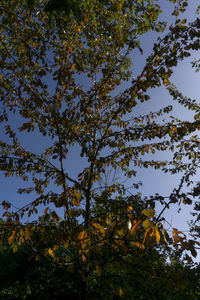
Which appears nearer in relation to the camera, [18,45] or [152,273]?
[152,273]

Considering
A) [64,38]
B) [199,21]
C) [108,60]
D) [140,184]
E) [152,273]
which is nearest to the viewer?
[152,273]

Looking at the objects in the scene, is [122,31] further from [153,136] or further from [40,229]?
[40,229]

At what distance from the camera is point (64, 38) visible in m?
2.96

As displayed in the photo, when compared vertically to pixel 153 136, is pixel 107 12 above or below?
above

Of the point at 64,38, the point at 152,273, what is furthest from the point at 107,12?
the point at 152,273

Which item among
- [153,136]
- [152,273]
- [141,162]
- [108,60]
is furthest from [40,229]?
[108,60]

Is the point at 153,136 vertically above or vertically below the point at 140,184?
above

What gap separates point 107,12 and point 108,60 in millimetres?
792

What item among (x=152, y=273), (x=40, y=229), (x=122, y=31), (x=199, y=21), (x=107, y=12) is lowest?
(x=152, y=273)

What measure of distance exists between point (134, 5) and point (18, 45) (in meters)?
2.12

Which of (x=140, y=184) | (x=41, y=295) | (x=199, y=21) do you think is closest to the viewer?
(x=199, y=21)

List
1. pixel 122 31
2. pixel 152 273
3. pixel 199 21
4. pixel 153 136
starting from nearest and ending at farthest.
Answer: pixel 152 273
pixel 199 21
pixel 153 136
pixel 122 31

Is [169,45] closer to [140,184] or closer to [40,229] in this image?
[140,184]

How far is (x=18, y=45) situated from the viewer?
3.10m
